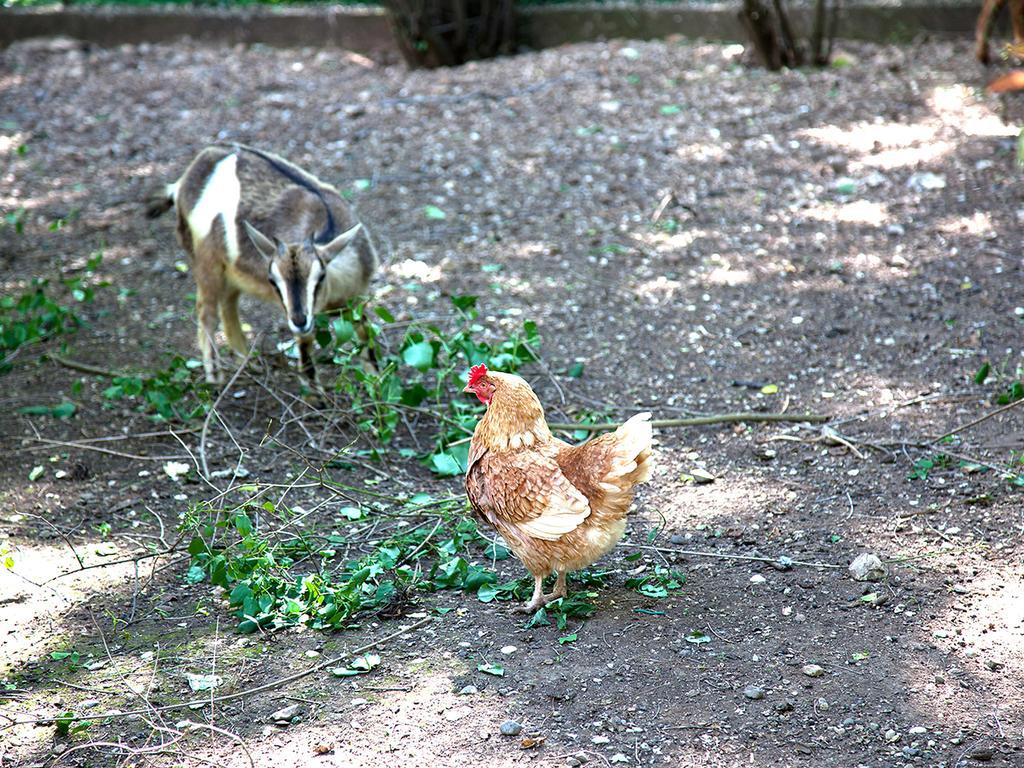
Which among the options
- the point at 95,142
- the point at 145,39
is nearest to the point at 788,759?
the point at 95,142

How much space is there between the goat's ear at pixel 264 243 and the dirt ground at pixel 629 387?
0.92 m

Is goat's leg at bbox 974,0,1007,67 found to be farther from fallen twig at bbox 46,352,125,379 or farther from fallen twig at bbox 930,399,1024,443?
fallen twig at bbox 46,352,125,379

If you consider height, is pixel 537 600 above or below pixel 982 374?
below

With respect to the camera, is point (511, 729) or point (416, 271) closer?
point (511, 729)

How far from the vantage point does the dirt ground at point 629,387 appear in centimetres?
379

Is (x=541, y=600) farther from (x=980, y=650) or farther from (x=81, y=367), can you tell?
(x=81, y=367)

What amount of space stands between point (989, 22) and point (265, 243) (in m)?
6.73

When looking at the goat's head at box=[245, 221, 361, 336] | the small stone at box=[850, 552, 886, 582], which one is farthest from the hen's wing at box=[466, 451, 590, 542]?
the goat's head at box=[245, 221, 361, 336]

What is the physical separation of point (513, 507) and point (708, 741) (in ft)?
3.71

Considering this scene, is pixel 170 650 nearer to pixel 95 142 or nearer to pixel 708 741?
pixel 708 741

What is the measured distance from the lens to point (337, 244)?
6.20 metres

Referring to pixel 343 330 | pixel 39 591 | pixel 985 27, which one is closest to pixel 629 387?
pixel 343 330

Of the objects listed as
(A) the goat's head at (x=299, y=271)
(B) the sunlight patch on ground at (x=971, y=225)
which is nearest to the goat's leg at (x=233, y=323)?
(A) the goat's head at (x=299, y=271)

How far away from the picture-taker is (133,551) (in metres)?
4.96
